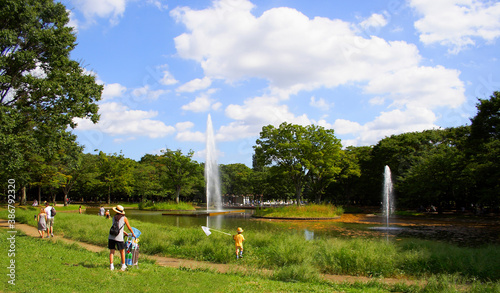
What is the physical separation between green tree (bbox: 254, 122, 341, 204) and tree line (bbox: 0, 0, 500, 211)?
0.47ft

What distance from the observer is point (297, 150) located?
45125 millimetres

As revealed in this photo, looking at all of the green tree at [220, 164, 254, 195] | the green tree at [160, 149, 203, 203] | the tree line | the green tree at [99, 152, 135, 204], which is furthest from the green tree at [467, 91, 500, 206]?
the green tree at [99, 152, 135, 204]

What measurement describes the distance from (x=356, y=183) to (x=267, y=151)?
29.1 metres

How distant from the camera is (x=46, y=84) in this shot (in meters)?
22.0

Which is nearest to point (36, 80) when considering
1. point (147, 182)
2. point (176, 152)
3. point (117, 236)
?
point (117, 236)

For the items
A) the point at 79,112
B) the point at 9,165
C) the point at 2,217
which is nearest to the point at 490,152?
→ the point at 79,112

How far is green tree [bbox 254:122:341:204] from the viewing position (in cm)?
4491

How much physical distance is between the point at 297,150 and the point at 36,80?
31.2 m

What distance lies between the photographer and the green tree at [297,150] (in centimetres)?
4491

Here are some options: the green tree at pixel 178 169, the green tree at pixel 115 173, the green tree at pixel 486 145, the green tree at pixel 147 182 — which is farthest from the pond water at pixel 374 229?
the green tree at pixel 115 173

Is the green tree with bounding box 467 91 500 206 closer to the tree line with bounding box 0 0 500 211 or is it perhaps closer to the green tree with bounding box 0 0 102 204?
the tree line with bounding box 0 0 500 211

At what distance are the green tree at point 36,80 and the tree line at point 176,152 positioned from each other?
72mm

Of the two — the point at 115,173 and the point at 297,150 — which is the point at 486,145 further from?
the point at 115,173

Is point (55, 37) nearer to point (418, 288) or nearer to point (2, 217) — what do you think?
point (2, 217)
